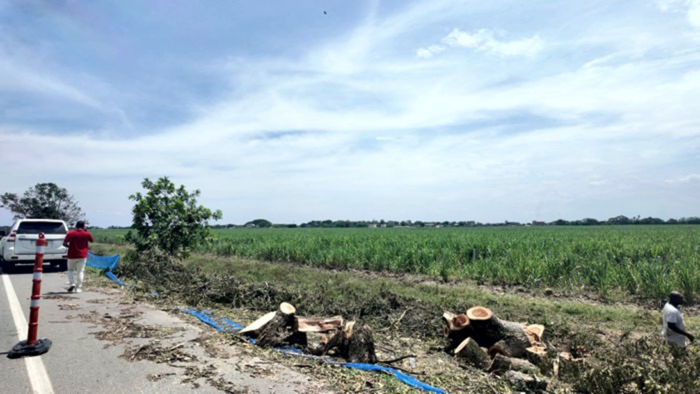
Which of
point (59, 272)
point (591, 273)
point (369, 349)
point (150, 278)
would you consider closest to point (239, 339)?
point (369, 349)

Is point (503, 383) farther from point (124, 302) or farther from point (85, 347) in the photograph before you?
point (124, 302)

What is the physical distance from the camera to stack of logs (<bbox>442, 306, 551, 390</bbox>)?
5664 mm

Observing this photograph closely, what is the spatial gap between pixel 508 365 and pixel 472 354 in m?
0.57

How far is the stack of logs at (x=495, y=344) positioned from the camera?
566 centimetres

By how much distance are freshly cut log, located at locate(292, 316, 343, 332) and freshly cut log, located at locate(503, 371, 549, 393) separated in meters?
2.82

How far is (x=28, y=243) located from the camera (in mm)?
14305

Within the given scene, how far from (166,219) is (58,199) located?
1305 inches

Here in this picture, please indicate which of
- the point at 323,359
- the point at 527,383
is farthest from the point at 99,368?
the point at 527,383

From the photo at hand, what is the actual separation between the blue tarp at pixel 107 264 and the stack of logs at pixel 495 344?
10116 mm

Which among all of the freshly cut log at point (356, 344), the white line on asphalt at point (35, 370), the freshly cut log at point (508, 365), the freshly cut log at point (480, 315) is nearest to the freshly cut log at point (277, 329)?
the freshly cut log at point (356, 344)

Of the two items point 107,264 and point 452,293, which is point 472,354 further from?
point 107,264

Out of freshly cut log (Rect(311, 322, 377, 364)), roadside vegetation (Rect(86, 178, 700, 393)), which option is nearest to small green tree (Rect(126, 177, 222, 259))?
roadside vegetation (Rect(86, 178, 700, 393))

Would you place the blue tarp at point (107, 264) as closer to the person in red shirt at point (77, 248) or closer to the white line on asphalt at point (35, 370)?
the person in red shirt at point (77, 248)

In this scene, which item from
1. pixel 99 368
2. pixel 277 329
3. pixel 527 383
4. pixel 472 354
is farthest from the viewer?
pixel 277 329
